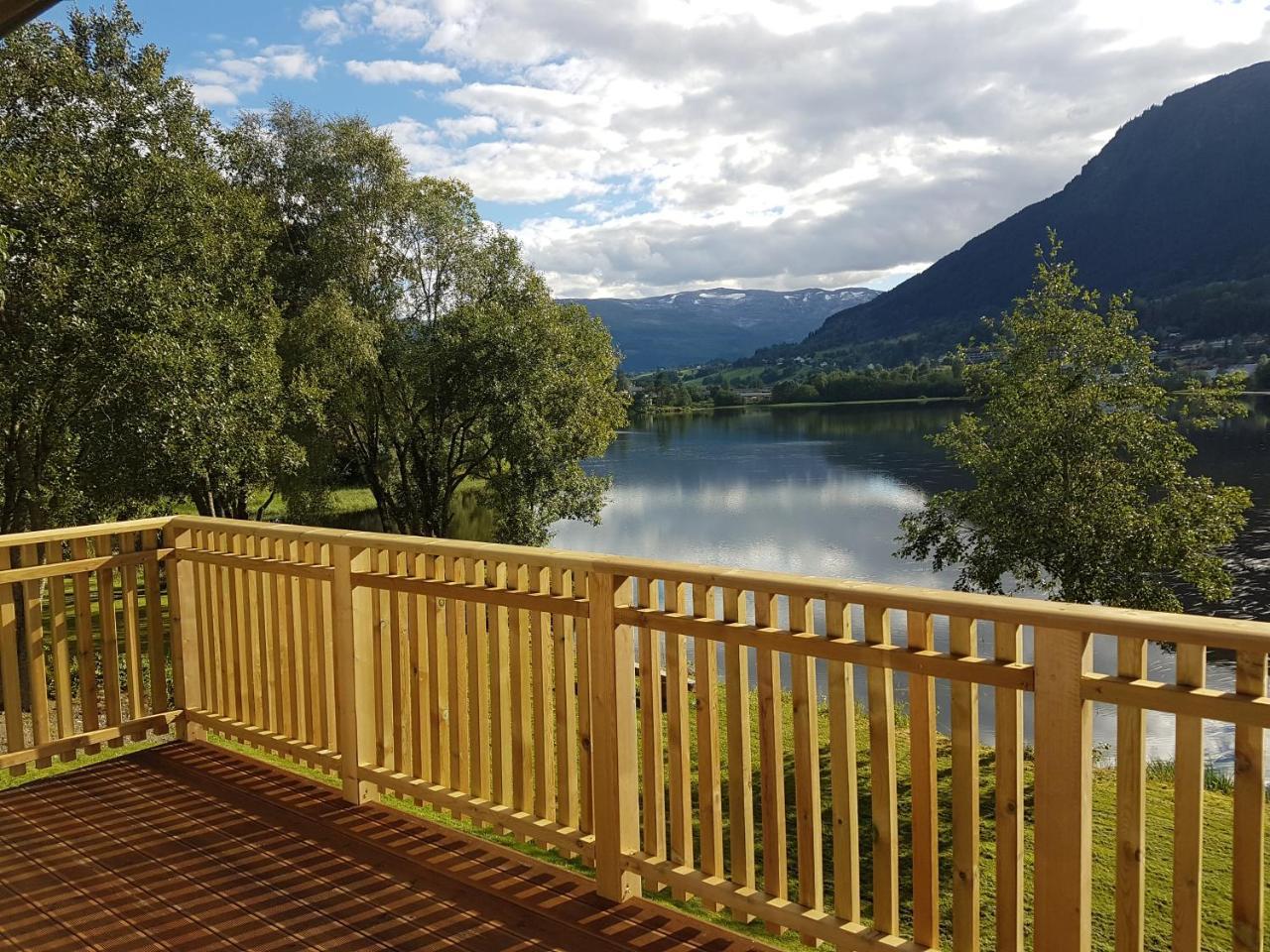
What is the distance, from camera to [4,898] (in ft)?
10.1

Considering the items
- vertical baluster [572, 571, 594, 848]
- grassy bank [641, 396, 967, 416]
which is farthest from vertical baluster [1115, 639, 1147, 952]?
grassy bank [641, 396, 967, 416]

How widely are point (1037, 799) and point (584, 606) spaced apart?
143cm

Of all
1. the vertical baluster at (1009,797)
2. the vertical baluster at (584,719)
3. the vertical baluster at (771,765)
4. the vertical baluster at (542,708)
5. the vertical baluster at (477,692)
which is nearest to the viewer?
the vertical baluster at (1009,797)

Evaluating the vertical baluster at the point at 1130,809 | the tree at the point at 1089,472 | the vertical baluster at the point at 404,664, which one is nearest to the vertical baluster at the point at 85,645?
the vertical baluster at the point at 404,664

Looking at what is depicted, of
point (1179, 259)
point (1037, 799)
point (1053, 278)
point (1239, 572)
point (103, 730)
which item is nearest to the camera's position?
point (1037, 799)

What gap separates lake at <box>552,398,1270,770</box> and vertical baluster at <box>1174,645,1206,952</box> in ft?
32.3

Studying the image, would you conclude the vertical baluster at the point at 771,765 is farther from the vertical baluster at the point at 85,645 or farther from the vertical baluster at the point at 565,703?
the vertical baluster at the point at 85,645

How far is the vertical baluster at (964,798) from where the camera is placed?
221 cm

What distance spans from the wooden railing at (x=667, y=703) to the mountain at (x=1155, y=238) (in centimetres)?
7653

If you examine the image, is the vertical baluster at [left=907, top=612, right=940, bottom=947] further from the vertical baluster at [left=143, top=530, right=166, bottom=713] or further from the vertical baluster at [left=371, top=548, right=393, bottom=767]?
the vertical baluster at [left=143, top=530, right=166, bottom=713]

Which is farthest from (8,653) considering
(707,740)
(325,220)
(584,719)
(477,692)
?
(325,220)

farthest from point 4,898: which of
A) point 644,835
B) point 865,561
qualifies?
point 865,561

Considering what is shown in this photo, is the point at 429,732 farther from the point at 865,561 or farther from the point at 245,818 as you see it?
the point at 865,561

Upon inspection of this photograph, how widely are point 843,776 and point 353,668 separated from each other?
2.11m
